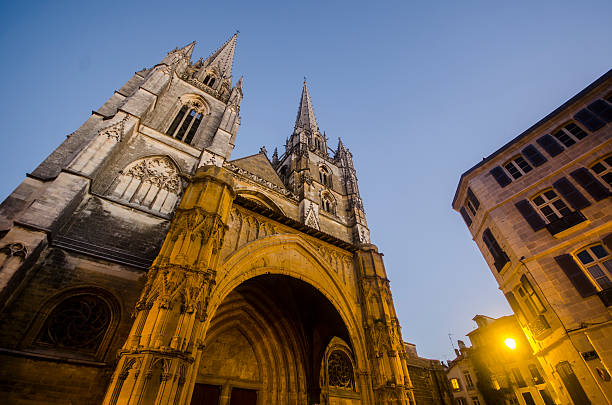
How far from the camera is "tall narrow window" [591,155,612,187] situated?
8812mm

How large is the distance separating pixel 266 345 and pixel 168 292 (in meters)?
6.74

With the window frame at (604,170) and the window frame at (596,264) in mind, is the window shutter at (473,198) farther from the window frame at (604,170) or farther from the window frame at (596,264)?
the window frame at (596,264)

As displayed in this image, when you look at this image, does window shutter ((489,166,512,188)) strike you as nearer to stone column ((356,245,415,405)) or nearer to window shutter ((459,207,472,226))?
window shutter ((459,207,472,226))

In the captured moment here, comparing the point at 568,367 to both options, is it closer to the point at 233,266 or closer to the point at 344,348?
the point at 344,348

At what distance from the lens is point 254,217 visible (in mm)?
7625

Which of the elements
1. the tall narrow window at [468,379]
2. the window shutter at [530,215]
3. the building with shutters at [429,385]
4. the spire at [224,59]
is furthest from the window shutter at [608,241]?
the spire at [224,59]

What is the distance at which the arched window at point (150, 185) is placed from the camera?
10.9 metres

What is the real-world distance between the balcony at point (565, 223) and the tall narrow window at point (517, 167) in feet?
9.48

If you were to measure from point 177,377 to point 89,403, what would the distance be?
4.46 meters

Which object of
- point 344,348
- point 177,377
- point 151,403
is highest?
point 344,348


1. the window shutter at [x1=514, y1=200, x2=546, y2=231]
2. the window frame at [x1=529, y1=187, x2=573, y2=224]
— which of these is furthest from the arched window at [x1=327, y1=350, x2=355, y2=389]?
the window frame at [x1=529, y1=187, x2=573, y2=224]

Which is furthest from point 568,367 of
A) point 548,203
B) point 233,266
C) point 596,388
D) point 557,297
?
point 233,266

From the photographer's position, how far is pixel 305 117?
33719mm

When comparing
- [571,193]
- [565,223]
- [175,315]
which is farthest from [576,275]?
[175,315]
